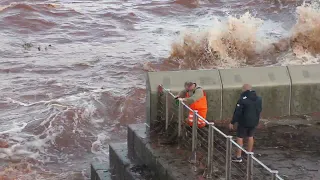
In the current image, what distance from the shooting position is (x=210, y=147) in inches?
311

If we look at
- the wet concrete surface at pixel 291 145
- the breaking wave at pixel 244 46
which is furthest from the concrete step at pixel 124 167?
the breaking wave at pixel 244 46

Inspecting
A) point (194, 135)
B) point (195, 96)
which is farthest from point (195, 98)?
point (194, 135)

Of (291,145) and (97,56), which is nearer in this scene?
(291,145)

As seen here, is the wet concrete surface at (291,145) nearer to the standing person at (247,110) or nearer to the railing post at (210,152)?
the standing person at (247,110)

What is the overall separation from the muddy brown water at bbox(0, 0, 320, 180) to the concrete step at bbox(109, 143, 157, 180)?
245cm

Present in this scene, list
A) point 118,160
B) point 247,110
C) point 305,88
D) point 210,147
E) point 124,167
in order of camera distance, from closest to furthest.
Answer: point 210,147 < point 247,110 < point 124,167 < point 118,160 < point 305,88

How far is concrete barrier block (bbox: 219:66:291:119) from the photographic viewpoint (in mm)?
10492

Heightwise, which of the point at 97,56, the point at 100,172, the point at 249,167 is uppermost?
the point at 249,167

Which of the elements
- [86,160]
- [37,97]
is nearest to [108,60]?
[37,97]

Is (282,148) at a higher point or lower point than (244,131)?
lower

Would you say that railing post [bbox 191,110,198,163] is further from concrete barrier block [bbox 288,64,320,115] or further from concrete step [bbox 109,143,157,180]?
concrete barrier block [bbox 288,64,320,115]

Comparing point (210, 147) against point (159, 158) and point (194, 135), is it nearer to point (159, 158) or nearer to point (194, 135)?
point (194, 135)

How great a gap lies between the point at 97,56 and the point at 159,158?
17.0 meters

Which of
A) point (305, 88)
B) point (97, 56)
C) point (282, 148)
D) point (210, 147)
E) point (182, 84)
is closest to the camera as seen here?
point (210, 147)
